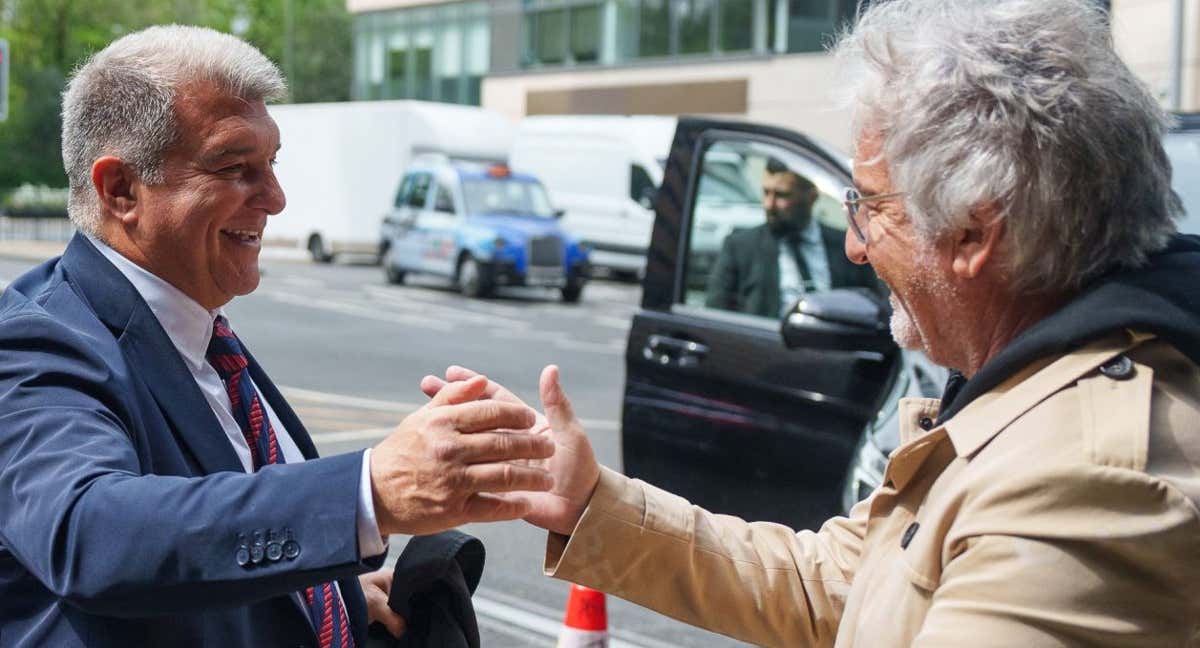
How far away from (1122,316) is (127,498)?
48.6 inches

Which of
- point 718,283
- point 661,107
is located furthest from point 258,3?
point 718,283

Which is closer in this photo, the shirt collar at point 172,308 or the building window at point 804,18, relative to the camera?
the shirt collar at point 172,308

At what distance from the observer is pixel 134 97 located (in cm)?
232

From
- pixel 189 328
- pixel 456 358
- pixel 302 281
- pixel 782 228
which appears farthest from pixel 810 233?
pixel 302 281

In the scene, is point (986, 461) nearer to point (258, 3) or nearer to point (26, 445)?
point (26, 445)

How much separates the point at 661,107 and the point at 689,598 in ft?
115

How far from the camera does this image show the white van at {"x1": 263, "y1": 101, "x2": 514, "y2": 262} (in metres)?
31.5

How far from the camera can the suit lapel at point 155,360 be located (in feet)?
7.25

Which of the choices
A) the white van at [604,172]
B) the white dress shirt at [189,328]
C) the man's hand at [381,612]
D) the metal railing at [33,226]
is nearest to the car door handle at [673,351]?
the man's hand at [381,612]

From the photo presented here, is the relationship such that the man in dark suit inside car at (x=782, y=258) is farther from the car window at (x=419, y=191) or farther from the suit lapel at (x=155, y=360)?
the car window at (x=419, y=191)

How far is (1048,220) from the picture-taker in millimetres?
1899

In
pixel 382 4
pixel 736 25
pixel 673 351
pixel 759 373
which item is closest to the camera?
pixel 759 373

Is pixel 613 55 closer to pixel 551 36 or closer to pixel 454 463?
pixel 551 36

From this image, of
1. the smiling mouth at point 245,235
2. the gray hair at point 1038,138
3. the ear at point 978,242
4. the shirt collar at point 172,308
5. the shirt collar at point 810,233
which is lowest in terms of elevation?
the shirt collar at point 172,308
